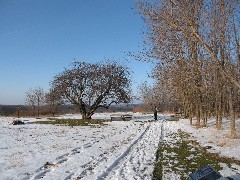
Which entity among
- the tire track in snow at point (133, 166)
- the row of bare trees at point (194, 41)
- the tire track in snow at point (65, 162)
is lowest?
the tire track in snow at point (133, 166)

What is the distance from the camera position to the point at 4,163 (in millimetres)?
10031

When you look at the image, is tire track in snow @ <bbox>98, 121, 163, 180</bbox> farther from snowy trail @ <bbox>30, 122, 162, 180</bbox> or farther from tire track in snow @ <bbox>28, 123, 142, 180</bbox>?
tire track in snow @ <bbox>28, 123, 142, 180</bbox>

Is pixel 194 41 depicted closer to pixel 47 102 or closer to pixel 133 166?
pixel 133 166

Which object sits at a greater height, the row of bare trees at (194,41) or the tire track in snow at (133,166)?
the row of bare trees at (194,41)

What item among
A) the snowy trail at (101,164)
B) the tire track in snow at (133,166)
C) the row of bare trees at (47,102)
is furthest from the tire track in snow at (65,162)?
the row of bare trees at (47,102)

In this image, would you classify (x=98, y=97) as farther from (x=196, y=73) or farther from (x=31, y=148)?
(x=31, y=148)

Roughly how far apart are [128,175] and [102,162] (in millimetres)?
2096

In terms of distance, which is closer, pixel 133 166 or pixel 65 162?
pixel 133 166

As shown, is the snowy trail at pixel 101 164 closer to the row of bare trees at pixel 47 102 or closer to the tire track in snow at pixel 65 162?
the tire track in snow at pixel 65 162

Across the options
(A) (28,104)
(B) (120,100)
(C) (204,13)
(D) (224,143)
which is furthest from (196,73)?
(A) (28,104)

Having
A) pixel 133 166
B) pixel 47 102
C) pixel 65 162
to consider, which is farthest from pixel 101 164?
pixel 47 102

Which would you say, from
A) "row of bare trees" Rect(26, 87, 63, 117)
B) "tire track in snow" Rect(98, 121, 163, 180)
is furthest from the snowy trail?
"row of bare trees" Rect(26, 87, 63, 117)

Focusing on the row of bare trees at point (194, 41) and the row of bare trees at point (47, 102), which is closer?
the row of bare trees at point (194, 41)

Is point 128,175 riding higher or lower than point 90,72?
lower
